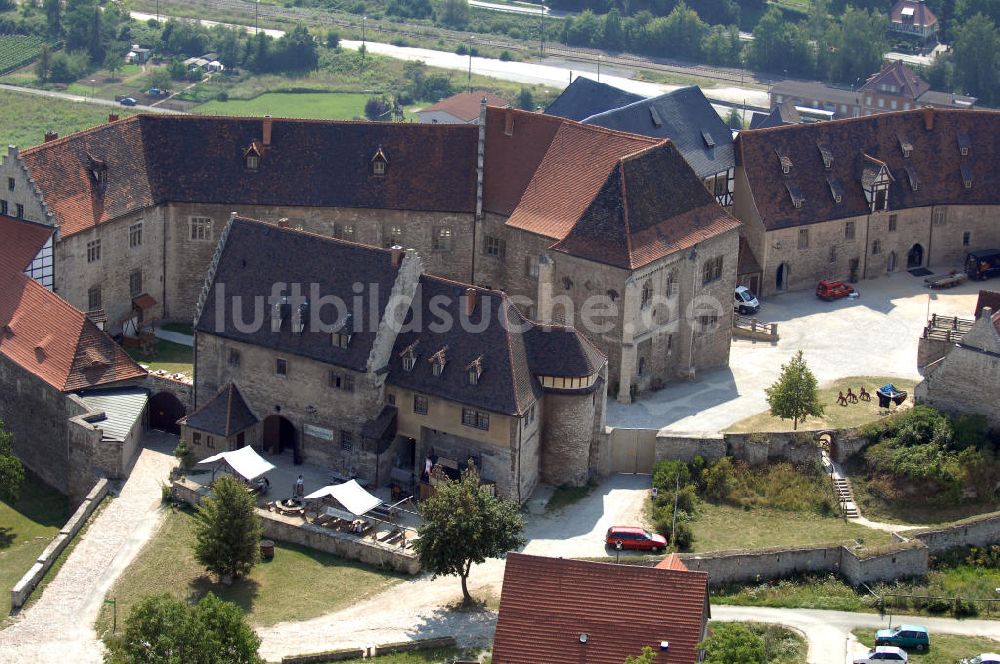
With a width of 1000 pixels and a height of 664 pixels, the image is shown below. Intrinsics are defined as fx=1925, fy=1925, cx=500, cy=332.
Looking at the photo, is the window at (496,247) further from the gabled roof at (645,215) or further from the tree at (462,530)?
the tree at (462,530)

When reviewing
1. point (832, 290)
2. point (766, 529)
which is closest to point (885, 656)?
point (766, 529)

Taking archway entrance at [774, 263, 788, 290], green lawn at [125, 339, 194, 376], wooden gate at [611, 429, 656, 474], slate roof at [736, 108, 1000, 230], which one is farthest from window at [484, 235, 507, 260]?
archway entrance at [774, 263, 788, 290]

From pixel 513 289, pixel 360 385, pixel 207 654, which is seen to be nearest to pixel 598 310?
pixel 513 289

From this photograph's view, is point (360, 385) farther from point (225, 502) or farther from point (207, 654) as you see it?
point (207, 654)

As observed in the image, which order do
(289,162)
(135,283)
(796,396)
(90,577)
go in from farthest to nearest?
(289,162) < (135,283) < (796,396) < (90,577)

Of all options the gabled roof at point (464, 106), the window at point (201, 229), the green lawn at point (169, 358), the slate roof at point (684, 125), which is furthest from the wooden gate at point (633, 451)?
the gabled roof at point (464, 106)

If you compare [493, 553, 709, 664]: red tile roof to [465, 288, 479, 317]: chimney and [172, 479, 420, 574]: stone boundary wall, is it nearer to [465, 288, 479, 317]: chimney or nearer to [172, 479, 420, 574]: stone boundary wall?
[172, 479, 420, 574]: stone boundary wall

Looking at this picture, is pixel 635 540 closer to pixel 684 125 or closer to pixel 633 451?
pixel 633 451
